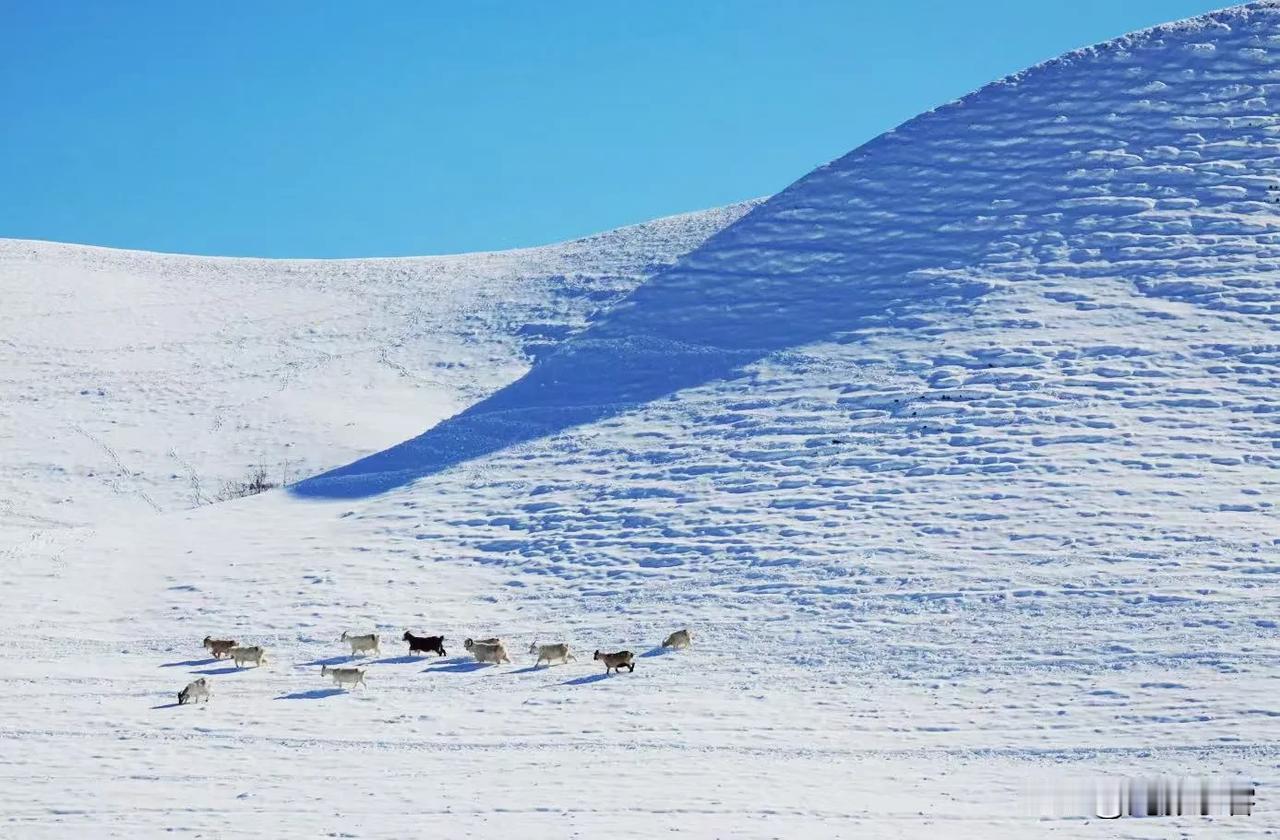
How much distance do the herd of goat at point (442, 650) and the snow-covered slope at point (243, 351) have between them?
12128 mm

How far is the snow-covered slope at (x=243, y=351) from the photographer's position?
115ft

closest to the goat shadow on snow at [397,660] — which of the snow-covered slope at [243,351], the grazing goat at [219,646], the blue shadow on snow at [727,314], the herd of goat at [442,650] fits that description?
the herd of goat at [442,650]

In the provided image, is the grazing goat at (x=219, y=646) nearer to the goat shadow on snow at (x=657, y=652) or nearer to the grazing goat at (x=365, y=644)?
the grazing goat at (x=365, y=644)

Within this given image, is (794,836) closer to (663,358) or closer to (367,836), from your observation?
(367,836)

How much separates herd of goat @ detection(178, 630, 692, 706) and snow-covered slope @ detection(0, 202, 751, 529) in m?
12.1

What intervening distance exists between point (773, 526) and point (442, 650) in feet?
20.2

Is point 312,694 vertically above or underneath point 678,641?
underneath

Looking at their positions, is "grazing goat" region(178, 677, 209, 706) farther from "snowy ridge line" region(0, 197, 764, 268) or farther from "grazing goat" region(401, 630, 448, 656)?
"snowy ridge line" region(0, 197, 764, 268)

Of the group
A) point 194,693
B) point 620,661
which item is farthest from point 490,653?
point 194,693

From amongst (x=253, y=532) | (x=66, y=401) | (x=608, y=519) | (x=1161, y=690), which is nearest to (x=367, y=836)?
(x=1161, y=690)

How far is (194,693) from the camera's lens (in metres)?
18.3

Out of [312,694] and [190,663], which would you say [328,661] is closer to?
[312,694]

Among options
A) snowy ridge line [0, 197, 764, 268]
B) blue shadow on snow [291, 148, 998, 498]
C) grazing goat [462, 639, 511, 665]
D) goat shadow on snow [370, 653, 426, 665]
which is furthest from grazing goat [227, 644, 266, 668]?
snowy ridge line [0, 197, 764, 268]

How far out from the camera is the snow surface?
15461 millimetres
